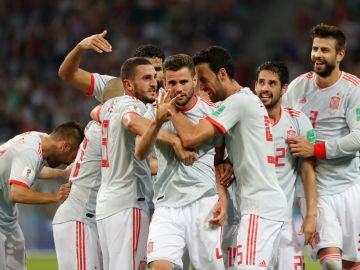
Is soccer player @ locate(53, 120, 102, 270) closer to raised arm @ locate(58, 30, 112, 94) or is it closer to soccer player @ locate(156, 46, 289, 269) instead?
raised arm @ locate(58, 30, 112, 94)

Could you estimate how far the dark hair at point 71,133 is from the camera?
751 cm

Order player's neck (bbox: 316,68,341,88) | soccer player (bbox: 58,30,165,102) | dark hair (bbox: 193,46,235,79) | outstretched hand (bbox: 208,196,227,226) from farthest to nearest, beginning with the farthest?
1. soccer player (bbox: 58,30,165,102)
2. player's neck (bbox: 316,68,341,88)
3. dark hair (bbox: 193,46,235,79)
4. outstretched hand (bbox: 208,196,227,226)

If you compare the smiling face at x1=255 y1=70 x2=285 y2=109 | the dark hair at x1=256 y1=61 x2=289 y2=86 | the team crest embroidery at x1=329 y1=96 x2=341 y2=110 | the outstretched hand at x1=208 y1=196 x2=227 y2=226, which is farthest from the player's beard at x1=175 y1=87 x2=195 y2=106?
the team crest embroidery at x1=329 y1=96 x2=341 y2=110

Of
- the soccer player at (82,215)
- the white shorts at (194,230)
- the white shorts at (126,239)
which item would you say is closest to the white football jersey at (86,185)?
the soccer player at (82,215)

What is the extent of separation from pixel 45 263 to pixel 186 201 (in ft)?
23.7

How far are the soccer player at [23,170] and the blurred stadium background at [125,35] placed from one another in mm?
9681

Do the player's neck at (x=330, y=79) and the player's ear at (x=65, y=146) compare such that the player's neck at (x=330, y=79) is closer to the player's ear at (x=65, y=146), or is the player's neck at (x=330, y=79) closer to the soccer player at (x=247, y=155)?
the soccer player at (x=247, y=155)

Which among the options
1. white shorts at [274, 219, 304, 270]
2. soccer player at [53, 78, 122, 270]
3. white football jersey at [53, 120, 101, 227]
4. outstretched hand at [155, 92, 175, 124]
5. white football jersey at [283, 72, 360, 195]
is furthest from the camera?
white football jersey at [283, 72, 360, 195]

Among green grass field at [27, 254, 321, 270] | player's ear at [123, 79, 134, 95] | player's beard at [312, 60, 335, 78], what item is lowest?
green grass field at [27, 254, 321, 270]

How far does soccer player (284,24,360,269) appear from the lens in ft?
24.0

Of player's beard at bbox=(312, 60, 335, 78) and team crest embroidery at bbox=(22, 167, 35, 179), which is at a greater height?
player's beard at bbox=(312, 60, 335, 78)

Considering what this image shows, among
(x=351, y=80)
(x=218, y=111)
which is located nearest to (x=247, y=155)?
(x=218, y=111)

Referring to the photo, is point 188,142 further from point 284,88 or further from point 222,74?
point 284,88

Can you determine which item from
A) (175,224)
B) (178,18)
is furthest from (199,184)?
(178,18)
